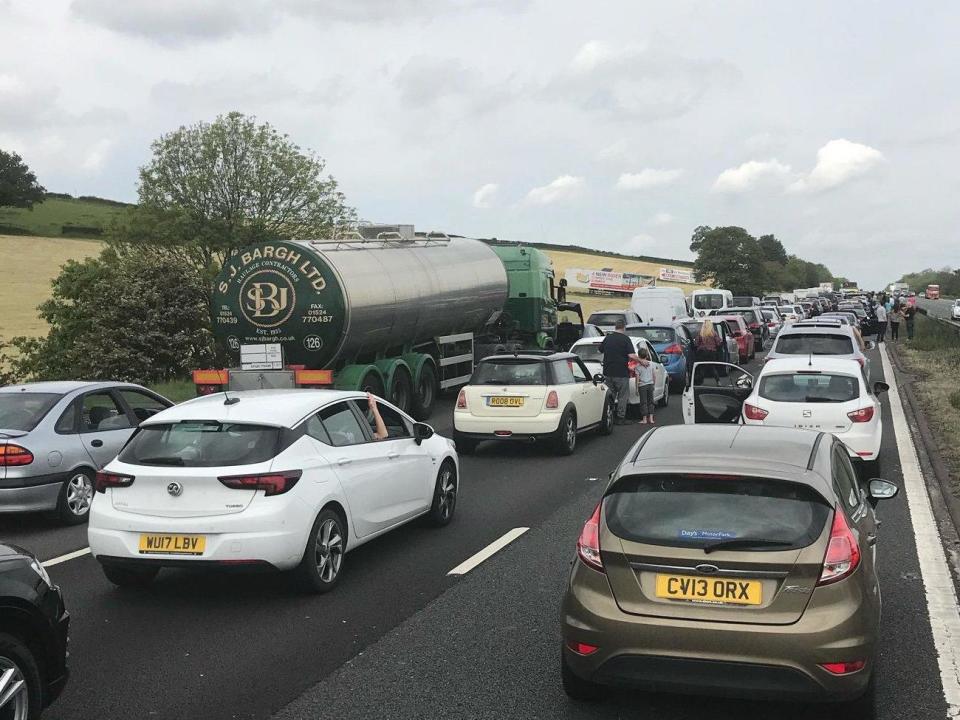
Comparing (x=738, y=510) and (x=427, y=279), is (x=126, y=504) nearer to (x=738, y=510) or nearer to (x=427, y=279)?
(x=738, y=510)

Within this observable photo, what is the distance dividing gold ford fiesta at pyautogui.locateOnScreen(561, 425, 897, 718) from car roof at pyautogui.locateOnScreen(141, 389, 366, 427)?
10.4ft

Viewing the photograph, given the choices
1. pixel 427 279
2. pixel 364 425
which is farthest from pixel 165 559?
pixel 427 279

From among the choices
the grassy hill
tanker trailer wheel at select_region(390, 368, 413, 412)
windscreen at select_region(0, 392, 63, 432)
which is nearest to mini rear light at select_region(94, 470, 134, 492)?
windscreen at select_region(0, 392, 63, 432)

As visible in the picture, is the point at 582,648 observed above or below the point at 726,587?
below

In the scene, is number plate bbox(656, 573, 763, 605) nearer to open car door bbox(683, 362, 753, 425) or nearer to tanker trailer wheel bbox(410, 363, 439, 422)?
open car door bbox(683, 362, 753, 425)

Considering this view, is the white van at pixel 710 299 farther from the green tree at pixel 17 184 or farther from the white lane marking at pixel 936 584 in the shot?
the green tree at pixel 17 184

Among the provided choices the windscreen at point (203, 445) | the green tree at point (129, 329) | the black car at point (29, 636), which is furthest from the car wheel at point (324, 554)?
the green tree at point (129, 329)

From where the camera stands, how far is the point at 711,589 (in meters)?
4.82

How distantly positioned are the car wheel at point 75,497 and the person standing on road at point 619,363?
30.4 feet

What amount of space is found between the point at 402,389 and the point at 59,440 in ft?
31.3

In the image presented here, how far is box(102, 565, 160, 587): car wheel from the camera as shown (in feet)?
25.5

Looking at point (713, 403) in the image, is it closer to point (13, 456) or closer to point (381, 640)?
point (381, 640)

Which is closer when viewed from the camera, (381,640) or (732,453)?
(732,453)

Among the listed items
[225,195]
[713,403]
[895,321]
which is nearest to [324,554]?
[713,403]
